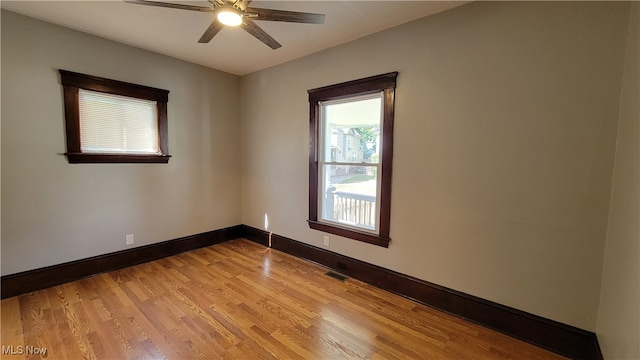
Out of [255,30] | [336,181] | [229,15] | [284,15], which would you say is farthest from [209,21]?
[336,181]

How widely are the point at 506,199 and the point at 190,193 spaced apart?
3.75 m

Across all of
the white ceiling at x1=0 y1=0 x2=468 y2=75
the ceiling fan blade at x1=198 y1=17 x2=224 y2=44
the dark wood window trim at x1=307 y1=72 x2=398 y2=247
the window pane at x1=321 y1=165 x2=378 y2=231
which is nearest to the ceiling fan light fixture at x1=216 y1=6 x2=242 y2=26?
the ceiling fan blade at x1=198 y1=17 x2=224 y2=44

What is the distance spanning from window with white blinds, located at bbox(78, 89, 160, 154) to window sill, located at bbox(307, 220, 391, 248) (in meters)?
2.29

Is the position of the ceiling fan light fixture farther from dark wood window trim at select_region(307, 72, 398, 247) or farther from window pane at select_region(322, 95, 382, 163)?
window pane at select_region(322, 95, 382, 163)

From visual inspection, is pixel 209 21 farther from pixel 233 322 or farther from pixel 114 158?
pixel 233 322

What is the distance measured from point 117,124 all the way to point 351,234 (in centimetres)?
301

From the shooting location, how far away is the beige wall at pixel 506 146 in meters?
1.74

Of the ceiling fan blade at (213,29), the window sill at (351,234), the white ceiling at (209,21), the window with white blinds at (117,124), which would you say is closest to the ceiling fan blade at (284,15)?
the ceiling fan blade at (213,29)

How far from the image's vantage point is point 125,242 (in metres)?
3.18

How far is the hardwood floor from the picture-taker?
186 centimetres

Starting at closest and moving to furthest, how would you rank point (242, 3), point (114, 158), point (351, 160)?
point (242, 3), point (114, 158), point (351, 160)

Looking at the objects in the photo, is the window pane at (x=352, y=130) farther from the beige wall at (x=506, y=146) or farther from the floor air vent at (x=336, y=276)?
the floor air vent at (x=336, y=276)

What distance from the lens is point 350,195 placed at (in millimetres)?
3264

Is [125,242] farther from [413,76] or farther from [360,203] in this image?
[413,76]
